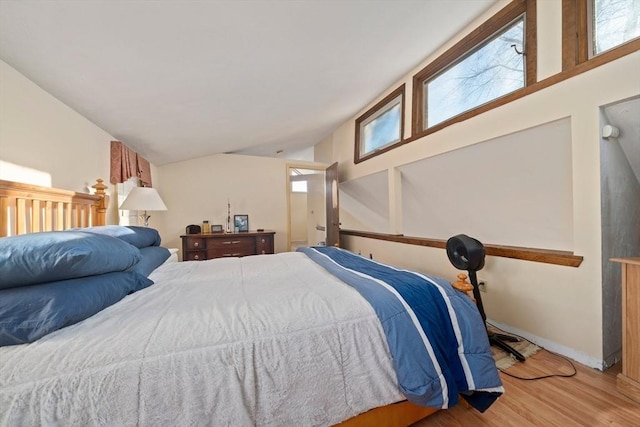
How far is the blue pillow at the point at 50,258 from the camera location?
0.83 metres

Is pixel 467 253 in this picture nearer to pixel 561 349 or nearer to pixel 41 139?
pixel 561 349

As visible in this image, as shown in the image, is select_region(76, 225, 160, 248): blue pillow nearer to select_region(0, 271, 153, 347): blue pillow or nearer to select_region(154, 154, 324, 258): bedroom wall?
select_region(0, 271, 153, 347): blue pillow

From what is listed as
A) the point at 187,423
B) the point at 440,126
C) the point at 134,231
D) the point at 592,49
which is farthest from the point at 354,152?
the point at 187,423

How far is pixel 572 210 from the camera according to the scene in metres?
1.79

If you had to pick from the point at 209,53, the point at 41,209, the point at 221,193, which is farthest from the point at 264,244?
the point at 209,53

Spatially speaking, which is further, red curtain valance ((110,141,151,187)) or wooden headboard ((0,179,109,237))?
red curtain valance ((110,141,151,187))

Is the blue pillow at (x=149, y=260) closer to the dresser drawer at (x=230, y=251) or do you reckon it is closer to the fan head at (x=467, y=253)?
the dresser drawer at (x=230, y=251)

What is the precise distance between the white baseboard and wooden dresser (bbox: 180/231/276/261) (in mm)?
3321

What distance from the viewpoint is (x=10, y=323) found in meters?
0.77

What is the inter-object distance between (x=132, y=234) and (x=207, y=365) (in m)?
1.48

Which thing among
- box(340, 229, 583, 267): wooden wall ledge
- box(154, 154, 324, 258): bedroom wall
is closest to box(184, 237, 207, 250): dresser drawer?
box(154, 154, 324, 258): bedroom wall

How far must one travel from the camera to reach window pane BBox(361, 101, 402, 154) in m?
3.23

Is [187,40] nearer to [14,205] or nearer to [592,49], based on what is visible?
[14,205]

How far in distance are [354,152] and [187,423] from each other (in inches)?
153
